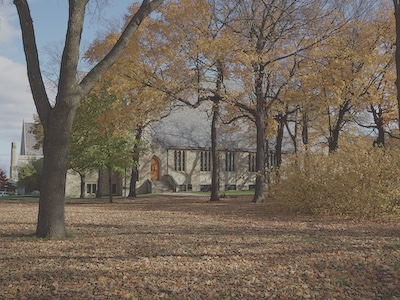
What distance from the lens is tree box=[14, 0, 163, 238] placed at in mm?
8719

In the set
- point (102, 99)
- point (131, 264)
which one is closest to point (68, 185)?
point (102, 99)

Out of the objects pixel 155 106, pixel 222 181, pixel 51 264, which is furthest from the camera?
pixel 222 181

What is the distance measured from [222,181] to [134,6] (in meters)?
24.2

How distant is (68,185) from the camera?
3859 cm

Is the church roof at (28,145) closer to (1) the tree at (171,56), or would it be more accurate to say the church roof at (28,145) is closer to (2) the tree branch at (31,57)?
(1) the tree at (171,56)

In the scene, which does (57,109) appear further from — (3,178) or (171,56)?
(3,178)

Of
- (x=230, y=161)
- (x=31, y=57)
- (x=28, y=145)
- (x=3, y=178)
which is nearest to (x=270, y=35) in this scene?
(x=31, y=57)

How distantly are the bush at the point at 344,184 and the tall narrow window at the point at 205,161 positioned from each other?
26.6 meters

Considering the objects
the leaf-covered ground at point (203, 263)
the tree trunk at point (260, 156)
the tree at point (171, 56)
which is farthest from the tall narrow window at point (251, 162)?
the leaf-covered ground at point (203, 263)

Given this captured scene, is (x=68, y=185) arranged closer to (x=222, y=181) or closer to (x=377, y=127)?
(x=222, y=181)

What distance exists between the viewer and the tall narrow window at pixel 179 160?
41.2 meters

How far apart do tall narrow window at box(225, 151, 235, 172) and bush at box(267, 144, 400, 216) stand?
28.3 meters

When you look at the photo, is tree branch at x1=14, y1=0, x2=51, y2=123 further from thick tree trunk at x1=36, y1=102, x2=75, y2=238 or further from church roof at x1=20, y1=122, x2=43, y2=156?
church roof at x1=20, y1=122, x2=43, y2=156

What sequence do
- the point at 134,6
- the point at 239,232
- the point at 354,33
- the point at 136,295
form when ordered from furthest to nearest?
1. the point at 134,6
2. the point at 354,33
3. the point at 239,232
4. the point at 136,295
